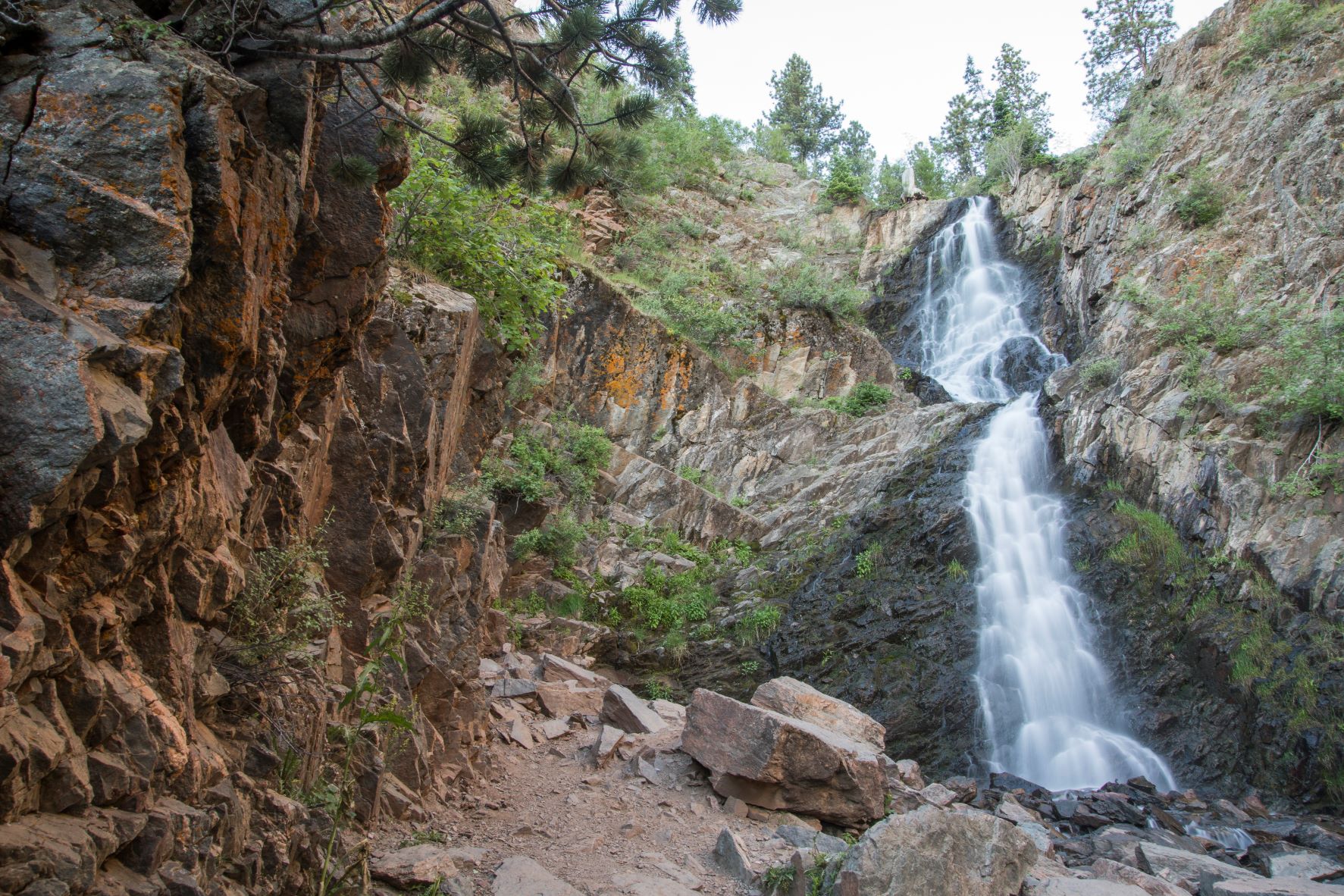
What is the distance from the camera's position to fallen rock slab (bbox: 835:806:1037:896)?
559 cm

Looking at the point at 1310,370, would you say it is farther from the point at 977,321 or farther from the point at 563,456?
the point at 563,456

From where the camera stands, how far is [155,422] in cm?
302

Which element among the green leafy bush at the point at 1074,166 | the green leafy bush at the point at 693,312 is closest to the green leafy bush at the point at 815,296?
the green leafy bush at the point at 693,312

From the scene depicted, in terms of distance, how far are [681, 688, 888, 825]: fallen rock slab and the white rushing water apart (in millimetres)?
5087

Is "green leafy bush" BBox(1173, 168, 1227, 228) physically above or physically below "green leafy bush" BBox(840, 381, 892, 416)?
above

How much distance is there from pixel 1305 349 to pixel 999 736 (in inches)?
339

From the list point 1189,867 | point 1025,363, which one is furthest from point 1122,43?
point 1189,867

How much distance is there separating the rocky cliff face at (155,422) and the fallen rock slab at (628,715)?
500 cm

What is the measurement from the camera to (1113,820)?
368 inches

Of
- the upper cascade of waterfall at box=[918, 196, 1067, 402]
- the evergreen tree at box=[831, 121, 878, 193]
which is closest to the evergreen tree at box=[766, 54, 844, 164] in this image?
the evergreen tree at box=[831, 121, 878, 193]

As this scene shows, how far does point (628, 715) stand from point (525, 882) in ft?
13.7

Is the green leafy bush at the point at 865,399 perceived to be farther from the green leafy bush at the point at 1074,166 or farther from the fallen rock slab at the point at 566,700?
the fallen rock slab at the point at 566,700

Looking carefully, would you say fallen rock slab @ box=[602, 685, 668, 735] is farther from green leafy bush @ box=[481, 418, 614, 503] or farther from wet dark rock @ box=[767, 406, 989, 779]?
green leafy bush @ box=[481, 418, 614, 503]

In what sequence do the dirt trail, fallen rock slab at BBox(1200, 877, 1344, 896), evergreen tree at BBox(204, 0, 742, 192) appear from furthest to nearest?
fallen rock slab at BBox(1200, 877, 1344, 896) < the dirt trail < evergreen tree at BBox(204, 0, 742, 192)
